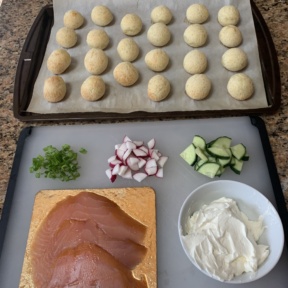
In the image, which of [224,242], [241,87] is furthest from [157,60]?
[224,242]

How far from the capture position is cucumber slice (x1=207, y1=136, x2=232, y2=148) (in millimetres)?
1314

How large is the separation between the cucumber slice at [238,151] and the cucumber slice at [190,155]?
15cm

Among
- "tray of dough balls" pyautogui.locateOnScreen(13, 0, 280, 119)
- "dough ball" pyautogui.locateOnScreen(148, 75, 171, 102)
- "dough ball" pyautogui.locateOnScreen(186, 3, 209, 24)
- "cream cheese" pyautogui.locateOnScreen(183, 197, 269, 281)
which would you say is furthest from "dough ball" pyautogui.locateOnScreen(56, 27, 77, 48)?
"cream cheese" pyautogui.locateOnScreen(183, 197, 269, 281)

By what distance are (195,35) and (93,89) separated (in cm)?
56

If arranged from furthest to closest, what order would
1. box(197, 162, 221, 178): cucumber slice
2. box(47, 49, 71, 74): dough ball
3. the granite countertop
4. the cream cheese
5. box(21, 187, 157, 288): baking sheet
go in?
1. box(47, 49, 71, 74): dough ball
2. the granite countertop
3. box(197, 162, 221, 178): cucumber slice
4. box(21, 187, 157, 288): baking sheet
5. the cream cheese

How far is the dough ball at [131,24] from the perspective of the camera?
5.55 ft

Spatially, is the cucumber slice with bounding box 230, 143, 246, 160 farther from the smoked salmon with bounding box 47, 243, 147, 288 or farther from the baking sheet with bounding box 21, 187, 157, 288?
the smoked salmon with bounding box 47, 243, 147, 288

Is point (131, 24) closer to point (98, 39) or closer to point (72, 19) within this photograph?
point (98, 39)

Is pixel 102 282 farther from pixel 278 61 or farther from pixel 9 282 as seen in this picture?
pixel 278 61

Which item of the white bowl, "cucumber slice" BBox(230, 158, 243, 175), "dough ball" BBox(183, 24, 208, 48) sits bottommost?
the white bowl

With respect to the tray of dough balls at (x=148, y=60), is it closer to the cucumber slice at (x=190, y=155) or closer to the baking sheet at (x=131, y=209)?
the cucumber slice at (x=190, y=155)

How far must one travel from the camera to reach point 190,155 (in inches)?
52.4

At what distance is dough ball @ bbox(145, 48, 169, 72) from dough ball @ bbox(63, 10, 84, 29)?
45 cm

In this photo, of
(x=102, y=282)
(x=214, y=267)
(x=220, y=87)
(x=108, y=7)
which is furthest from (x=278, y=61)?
(x=102, y=282)
